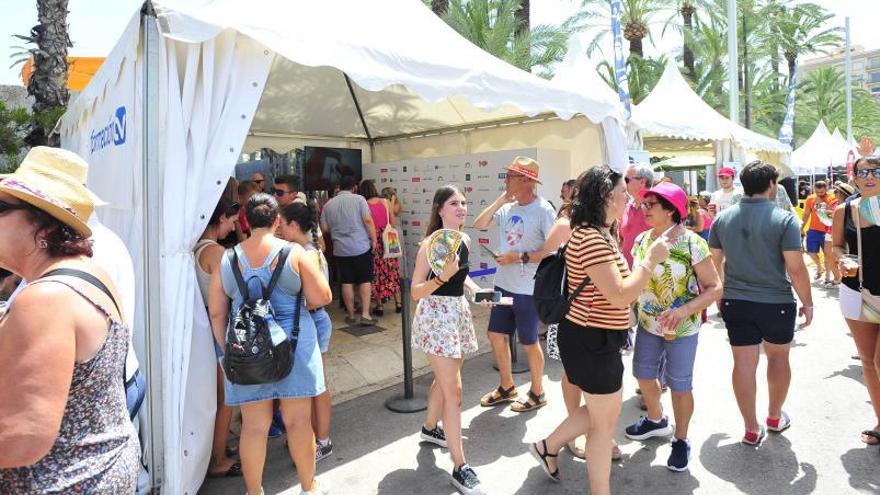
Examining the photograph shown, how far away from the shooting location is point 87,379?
1.45 metres

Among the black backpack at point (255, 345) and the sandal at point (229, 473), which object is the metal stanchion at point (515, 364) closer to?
the sandal at point (229, 473)

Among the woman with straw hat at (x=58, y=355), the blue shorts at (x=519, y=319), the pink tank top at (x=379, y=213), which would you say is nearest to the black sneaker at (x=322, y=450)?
the blue shorts at (x=519, y=319)

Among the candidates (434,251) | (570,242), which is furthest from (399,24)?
(570,242)

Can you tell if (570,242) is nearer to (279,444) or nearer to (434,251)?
(434,251)

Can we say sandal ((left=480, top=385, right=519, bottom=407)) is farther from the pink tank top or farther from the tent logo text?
the pink tank top

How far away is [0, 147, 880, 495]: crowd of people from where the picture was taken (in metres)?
1.42

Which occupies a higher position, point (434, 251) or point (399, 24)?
point (399, 24)

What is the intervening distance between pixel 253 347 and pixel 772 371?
3.19m

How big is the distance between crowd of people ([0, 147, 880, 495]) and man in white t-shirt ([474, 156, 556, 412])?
0.01 meters

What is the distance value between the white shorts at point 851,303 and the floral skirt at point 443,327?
2.38m

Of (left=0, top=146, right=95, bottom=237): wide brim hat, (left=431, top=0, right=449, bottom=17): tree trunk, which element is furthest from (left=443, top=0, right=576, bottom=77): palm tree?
(left=0, top=146, right=95, bottom=237): wide brim hat

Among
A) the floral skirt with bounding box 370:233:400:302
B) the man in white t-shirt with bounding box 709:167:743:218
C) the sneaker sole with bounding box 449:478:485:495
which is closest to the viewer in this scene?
the sneaker sole with bounding box 449:478:485:495

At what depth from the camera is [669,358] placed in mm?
3262

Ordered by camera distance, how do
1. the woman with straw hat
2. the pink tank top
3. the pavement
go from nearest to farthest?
the woman with straw hat, the pavement, the pink tank top
